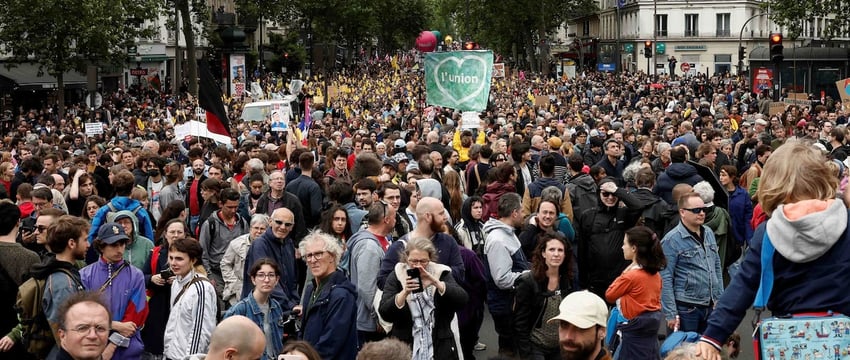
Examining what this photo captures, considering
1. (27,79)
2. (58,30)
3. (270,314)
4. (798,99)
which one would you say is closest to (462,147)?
(270,314)

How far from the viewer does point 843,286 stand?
457 cm

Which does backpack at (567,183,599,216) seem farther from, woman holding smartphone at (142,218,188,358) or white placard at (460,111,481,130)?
white placard at (460,111,481,130)

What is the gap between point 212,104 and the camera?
17.6m

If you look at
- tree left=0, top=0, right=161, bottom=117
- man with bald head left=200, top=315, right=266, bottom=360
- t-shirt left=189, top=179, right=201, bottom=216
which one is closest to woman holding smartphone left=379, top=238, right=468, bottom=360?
man with bald head left=200, top=315, right=266, bottom=360

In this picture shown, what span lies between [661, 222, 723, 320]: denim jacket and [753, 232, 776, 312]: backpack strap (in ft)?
11.5

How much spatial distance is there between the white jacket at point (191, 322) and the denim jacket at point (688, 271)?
3.05 m

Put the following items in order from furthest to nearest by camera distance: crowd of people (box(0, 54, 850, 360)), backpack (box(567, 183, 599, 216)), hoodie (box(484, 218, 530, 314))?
1. backpack (box(567, 183, 599, 216))
2. hoodie (box(484, 218, 530, 314))
3. crowd of people (box(0, 54, 850, 360))

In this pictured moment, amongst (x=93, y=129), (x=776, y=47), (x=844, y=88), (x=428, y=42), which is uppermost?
(x=428, y=42)

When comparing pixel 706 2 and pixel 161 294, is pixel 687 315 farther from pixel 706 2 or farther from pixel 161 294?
pixel 706 2

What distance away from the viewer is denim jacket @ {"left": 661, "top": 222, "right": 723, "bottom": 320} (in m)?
8.26

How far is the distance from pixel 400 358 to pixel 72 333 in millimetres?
1643

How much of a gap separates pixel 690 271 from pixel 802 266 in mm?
3699

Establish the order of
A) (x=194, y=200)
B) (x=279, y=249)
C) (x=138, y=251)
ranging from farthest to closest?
1. (x=194, y=200)
2. (x=138, y=251)
3. (x=279, y=249)

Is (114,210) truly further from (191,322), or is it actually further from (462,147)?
(462,147)
